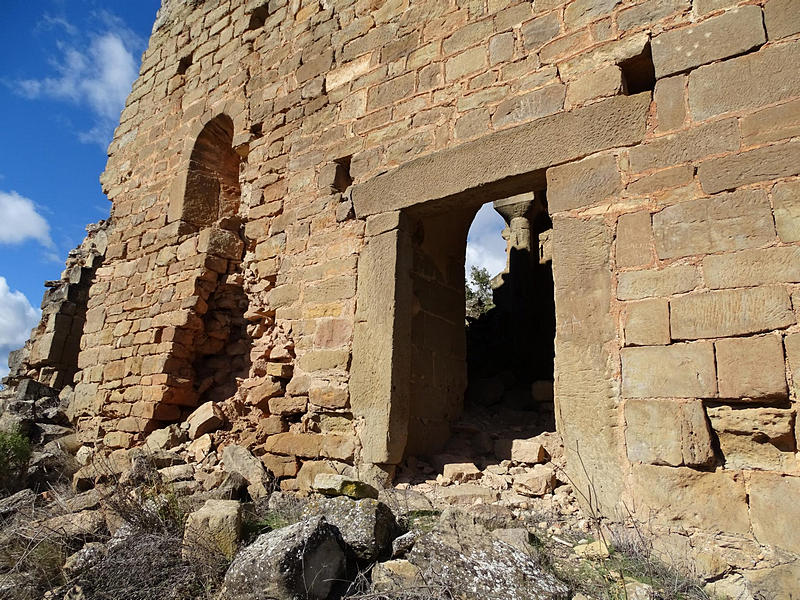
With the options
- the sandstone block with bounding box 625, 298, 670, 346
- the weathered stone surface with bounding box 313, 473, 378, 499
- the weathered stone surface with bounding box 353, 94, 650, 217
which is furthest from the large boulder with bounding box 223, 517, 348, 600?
the weathered stone surface with bounding box 353, 94, 650, 217

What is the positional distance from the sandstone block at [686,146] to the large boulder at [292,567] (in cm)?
258

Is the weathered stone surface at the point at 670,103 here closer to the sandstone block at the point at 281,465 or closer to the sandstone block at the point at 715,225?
the sandstone block at the point at 715,225

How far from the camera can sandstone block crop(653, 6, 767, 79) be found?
3090 millimetres

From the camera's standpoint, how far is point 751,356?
2.71 m

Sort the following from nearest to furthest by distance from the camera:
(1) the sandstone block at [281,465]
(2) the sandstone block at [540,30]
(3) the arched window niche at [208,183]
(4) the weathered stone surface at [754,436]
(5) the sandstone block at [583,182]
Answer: (4) the weathered stone surface at [754,436] → (5) the sandstone block at [583,182] → (2) the sandstone block at [540,30] → (1) the sandstone block at [281,465] → (3) the arched window niche at [208,183]

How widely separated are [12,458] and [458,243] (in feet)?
15.0

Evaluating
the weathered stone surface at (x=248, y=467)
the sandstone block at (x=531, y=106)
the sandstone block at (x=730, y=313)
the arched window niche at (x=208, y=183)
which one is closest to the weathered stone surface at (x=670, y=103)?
the sandstone block at (x=531, y=106)

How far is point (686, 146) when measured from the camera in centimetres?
314

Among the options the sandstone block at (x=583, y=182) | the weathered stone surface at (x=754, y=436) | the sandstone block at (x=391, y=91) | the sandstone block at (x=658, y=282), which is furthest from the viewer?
the sandstone block at (x=391, y=91)

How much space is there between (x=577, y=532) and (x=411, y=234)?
7.68 ft

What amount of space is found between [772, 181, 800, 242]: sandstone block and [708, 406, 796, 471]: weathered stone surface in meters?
0.84

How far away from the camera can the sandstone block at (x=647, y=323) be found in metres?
2.97

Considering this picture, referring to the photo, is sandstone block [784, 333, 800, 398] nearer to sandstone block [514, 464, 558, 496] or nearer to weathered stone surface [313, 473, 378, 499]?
sandstone block [514, 464, 558, 496]

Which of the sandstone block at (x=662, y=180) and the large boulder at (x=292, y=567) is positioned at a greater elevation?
the sandstone block at (x=662, y=180)
